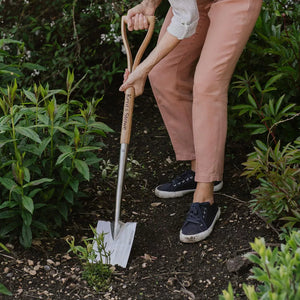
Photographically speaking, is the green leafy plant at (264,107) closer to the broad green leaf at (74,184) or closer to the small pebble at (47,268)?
the broad green leaf at (74,184)

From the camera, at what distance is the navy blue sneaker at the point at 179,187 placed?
3.54m

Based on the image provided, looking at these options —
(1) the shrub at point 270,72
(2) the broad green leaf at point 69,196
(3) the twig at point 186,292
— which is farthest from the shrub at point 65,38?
(3) the twig at point 186,292

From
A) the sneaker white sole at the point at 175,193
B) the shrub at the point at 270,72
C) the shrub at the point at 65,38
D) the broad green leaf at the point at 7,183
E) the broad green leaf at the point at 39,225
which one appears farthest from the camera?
the shrub at the point at 65,38

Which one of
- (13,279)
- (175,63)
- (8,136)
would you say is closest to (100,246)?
(13,279)

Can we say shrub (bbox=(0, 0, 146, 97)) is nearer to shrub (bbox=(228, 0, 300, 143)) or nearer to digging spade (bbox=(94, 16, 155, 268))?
shrub (bbox=(228, 0, 300, 143))

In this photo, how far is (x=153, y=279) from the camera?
9.23 feet

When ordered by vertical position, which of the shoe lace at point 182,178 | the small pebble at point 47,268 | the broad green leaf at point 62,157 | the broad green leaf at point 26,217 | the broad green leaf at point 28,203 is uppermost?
the broad green leaf at point 62,157

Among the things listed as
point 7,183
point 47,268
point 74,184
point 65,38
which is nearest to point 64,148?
point 74,184

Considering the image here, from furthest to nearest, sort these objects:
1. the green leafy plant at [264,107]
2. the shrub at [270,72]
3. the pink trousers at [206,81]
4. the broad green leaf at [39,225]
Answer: the shrub at [270,72] < the green leafy plant at [264,107] < the broad green leaf at [39,225] < the pink trousers at [206,81]

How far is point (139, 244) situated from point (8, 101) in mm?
1037

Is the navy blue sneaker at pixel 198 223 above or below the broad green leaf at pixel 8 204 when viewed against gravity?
below

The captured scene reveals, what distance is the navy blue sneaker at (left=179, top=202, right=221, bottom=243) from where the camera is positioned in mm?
3045

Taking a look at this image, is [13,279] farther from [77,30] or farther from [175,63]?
[77,30]

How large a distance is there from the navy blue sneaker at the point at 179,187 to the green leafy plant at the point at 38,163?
1.84 feet
